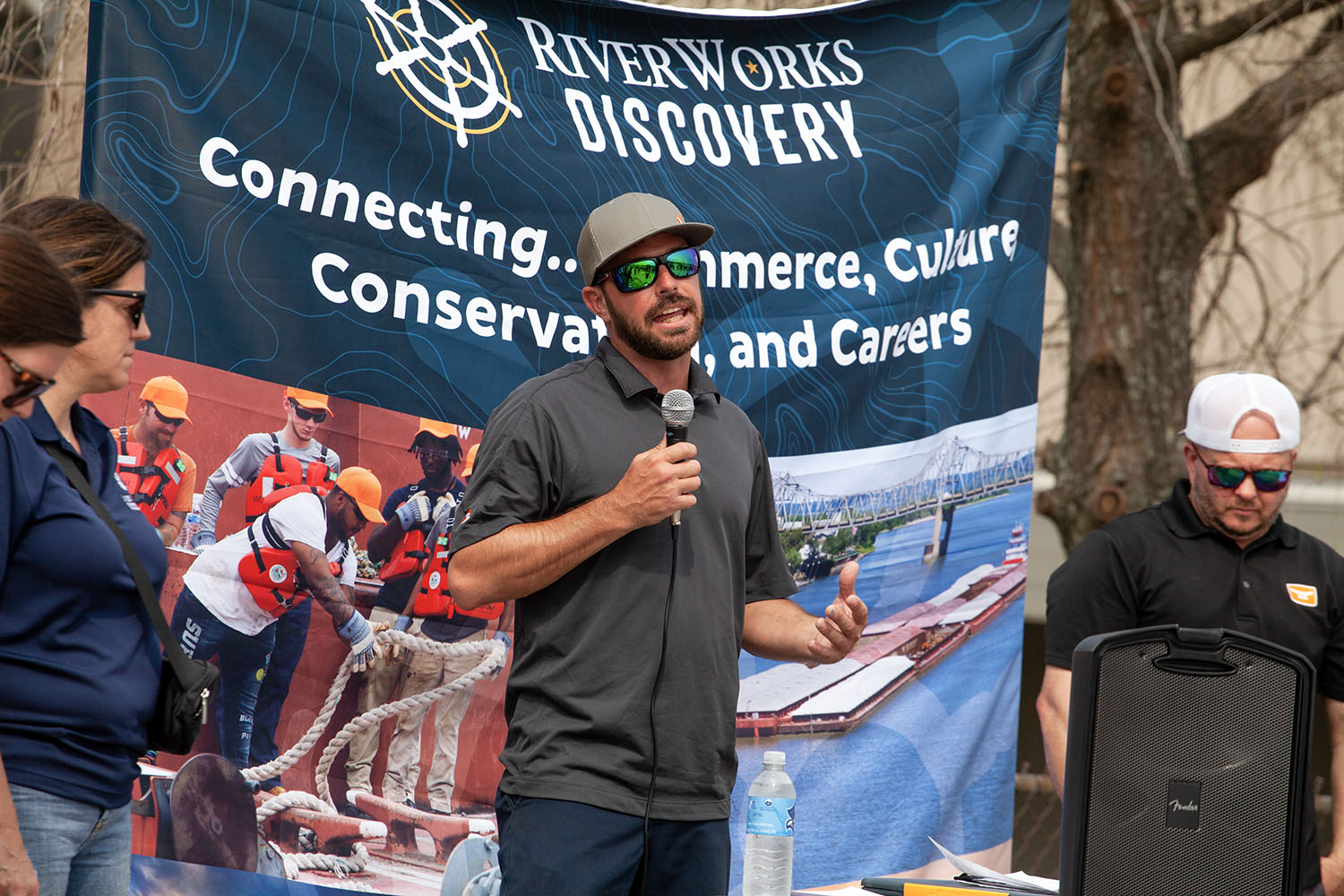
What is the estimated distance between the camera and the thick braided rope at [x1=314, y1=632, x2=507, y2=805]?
3.07 meters

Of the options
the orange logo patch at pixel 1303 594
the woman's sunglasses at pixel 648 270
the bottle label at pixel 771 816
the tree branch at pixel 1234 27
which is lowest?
the bottle label at pixel 771 816

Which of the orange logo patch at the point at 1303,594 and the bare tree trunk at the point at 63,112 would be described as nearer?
the orange logo patch at the point at 1303,594

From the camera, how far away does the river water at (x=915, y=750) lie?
3668mm

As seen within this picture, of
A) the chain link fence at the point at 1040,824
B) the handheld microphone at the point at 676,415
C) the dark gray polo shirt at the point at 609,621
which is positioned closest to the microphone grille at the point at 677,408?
the handheld microphone at the point at 676,415

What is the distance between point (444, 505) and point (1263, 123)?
11.5ft

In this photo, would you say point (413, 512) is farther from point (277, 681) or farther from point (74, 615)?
point (74, 615)

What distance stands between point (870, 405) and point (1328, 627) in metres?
1.35

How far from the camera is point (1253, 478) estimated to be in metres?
2.74

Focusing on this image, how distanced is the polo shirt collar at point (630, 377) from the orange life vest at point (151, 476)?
1036mm

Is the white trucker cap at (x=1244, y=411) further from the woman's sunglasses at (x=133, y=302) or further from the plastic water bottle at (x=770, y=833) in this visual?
the woman's sunglasses at (x=133, y=302)

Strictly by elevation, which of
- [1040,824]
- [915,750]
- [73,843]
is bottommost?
[1040,824]

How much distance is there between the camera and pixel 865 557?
12.3ft

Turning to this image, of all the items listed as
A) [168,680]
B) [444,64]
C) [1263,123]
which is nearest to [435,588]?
[168,680]

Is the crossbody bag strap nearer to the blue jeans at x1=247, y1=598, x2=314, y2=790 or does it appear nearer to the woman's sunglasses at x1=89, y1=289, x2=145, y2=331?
the woman's sunglasses at x1=89, y1=289, x2=145, y2=331
